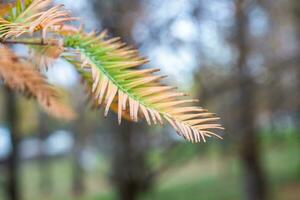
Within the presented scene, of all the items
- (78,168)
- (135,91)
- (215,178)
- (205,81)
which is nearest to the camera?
(135,91)

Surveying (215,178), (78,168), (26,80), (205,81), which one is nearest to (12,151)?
(205,81)

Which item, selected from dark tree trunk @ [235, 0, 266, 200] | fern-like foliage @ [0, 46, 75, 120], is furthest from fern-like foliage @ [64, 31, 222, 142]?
dark tree trunk @ [235, 0, 266, 200]

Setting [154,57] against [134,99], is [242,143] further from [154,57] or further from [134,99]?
[134,99]

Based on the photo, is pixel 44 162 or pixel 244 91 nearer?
pixel 244 91

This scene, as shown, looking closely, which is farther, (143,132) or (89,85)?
(143,132)

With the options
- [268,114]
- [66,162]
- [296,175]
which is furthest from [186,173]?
[268,114]

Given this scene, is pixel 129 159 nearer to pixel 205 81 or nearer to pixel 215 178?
pixel 205 81

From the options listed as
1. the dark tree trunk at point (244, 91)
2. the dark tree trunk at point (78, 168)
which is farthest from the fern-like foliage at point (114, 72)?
the dark tree trunk at point (78, 168)
